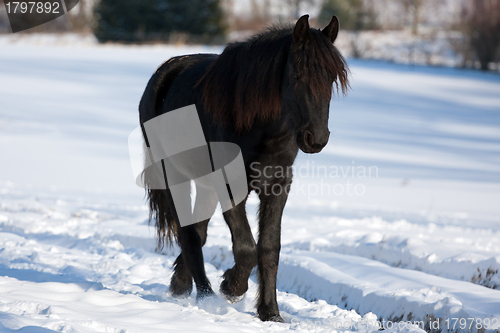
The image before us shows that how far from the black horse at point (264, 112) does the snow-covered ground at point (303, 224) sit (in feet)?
1.20

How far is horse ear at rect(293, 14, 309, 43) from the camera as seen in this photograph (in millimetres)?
2842

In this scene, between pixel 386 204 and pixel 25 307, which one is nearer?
pixel 25 307

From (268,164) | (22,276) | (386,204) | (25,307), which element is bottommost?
(386,204)

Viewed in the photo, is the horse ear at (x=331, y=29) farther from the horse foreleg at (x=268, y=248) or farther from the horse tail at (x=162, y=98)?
the horse tail at (x=162, y=98)

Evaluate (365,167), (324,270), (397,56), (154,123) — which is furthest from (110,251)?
(397,56)

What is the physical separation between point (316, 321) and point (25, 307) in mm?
1823

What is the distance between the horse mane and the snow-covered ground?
1.29 m

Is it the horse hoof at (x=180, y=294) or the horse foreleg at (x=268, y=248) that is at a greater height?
the horse foreleg at (x=268, y=248)

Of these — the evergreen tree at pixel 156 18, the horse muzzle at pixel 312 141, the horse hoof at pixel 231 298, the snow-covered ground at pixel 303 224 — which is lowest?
the snow-covered ground at pixel 303 224

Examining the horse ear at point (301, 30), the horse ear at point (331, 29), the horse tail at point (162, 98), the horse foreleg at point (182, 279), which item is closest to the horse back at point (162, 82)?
the horse tail at point (162, 98)

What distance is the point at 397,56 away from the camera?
29531 millimetres

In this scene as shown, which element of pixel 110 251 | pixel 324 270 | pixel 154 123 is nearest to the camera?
pixel 154 123

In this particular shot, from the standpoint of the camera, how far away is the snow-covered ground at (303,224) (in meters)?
3.28

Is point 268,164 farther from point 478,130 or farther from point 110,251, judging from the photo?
point 478,130
